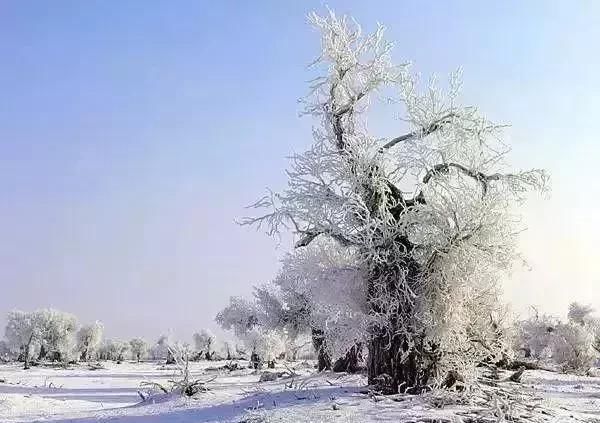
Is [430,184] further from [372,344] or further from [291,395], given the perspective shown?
[291,395]

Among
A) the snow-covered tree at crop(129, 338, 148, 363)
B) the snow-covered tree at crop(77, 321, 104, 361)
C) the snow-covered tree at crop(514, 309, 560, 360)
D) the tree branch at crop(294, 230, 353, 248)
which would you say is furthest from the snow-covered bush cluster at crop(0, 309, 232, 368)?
the tree branch at crop(294, 230, 353, 248)

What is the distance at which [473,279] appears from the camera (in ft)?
47.2

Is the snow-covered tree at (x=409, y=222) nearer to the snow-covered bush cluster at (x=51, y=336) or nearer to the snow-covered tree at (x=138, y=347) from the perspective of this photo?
the snow-covered bush cluster at (x=51, y=336)

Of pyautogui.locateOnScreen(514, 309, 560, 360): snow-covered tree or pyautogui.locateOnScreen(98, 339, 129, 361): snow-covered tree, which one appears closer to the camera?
pyautogui.locateOnScreen(514, 309, 560, 360): snow-covered tree

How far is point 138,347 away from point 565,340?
11055 cm

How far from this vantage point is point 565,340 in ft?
165

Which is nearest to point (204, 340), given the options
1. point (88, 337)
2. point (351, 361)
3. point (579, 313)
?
point (88, 337)

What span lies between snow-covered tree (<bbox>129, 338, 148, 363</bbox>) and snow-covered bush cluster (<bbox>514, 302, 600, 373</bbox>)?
10000 centimetres

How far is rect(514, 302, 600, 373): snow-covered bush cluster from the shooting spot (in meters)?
49.5

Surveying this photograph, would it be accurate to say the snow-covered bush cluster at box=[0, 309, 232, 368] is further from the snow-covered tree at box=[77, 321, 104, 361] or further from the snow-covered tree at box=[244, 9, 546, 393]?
the snow-covered tree at box=[244, 9, 546, 393]

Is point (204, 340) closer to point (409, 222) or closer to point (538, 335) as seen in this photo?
point (538, 335)

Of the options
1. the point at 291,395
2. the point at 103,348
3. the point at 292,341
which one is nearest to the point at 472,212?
the point at 291,395

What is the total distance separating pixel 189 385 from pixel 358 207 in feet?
22.0

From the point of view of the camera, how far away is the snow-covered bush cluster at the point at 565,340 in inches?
1948
